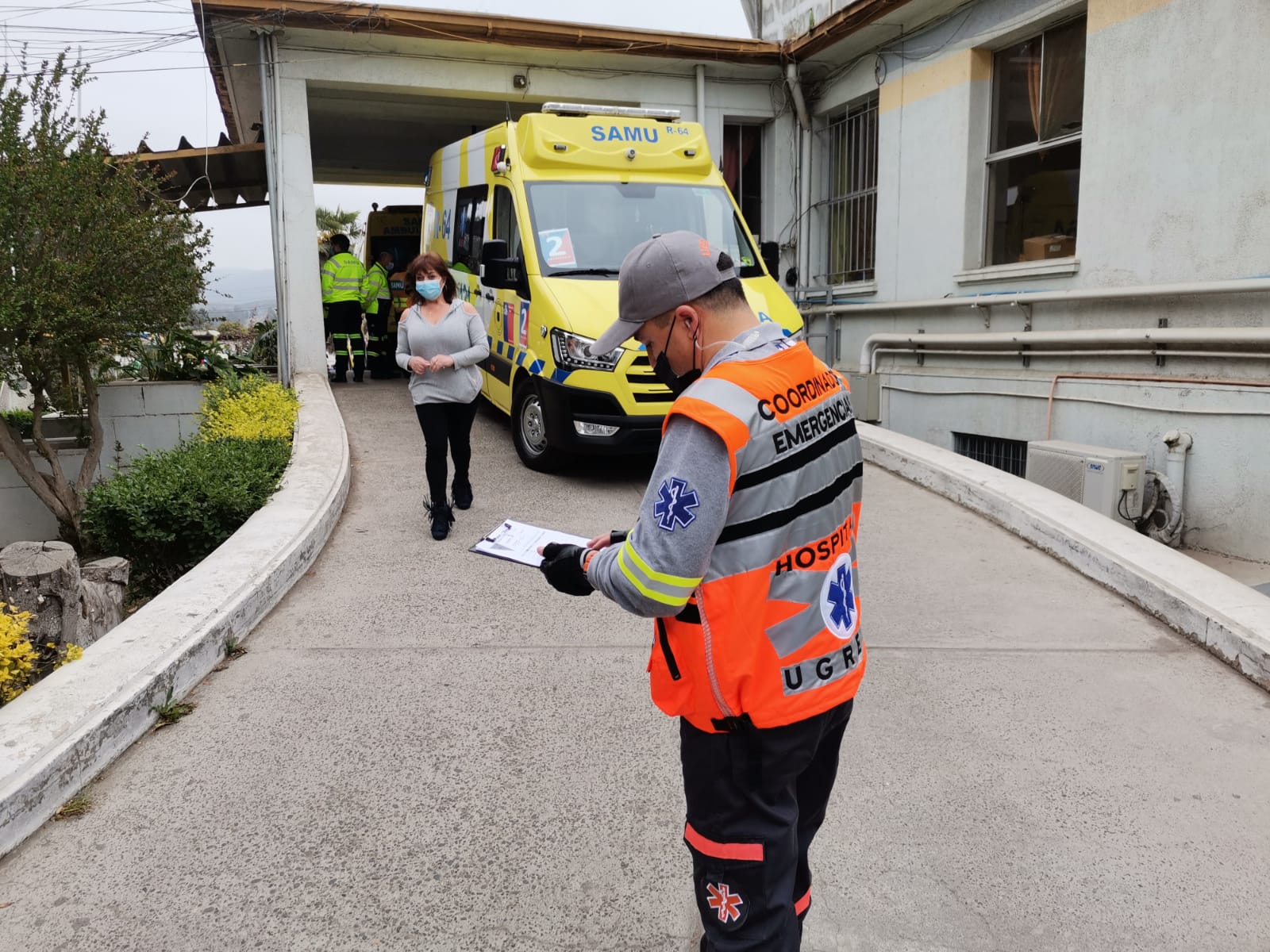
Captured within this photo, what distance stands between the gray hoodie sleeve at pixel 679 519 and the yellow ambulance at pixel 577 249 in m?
5.00

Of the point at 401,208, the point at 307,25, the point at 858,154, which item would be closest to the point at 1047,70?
the point at 858,154

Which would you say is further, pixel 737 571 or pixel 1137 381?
pixel 1137 381

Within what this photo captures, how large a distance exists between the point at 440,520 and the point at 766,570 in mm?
4556

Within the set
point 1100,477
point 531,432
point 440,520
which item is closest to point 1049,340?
point 1100,477

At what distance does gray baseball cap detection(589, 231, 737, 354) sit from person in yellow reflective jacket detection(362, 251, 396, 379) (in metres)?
11.2

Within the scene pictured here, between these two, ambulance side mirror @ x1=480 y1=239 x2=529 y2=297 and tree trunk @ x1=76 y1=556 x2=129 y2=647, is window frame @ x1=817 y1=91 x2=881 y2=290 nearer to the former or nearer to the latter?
ambulance side mirror @ x1=480 y1=239 x2=529 y2=297

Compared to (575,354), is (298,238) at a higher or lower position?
higher

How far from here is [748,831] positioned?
1854 mm

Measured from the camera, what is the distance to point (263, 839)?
2.93 meters

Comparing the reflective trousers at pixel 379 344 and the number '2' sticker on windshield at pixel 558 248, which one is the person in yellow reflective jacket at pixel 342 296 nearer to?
the reflective trousers at pixel 379 344

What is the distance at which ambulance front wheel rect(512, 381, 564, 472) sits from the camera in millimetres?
7672

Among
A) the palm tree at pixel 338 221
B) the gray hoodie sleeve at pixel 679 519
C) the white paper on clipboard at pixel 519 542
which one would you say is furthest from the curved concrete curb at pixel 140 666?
the palm tree at pixel 338 221

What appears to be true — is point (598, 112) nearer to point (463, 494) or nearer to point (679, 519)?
point (463, 494)

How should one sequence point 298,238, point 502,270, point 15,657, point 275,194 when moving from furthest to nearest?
1. point 298,238
2. point 275,194
3. point 502,270
4. point 15,657
